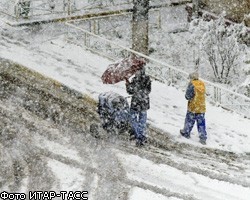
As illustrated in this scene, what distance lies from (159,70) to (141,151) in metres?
6.45

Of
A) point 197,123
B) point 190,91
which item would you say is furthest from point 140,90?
point 197,123

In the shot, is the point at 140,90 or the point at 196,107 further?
the point at 196,107

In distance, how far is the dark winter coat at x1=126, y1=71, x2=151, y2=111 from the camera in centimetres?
1214

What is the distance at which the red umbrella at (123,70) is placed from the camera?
40.9 ft

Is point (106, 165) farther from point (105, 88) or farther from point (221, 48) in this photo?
point (221, 48)

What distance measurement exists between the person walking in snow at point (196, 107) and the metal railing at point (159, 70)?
2.33 m

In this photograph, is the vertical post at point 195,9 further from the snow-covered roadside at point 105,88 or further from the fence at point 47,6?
the snow-covered roadside at point 105,88

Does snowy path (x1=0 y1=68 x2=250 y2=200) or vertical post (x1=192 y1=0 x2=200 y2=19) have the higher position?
vertical post (x1=192 y1=0 x2=200 y2=19)

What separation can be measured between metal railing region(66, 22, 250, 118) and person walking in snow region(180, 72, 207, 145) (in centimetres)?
233

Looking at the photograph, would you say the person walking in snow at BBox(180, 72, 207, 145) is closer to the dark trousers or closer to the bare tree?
the dark trousers

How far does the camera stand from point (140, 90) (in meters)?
12.1

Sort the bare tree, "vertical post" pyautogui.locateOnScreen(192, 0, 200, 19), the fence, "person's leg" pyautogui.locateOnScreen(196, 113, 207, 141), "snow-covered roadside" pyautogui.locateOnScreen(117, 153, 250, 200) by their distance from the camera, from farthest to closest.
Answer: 1. "vertical post" pyautogui.locateOnScreen(192, 0, 200, 19)
2. the bare tree
3. the fence
4. "person's leg" pyautogui.locateOnScreen(196, 113, 207, 141)
5. "snow-covered roadside" pyautogui.locateOnScreen(117, 153, 250, 200)

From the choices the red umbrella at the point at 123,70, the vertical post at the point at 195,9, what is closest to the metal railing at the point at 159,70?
the red umbrella at the point at 123,70

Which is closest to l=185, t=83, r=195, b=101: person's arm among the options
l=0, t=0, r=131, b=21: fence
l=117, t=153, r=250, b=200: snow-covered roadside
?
l=117, t=153, r=250, b=200: snow-covered roadside
